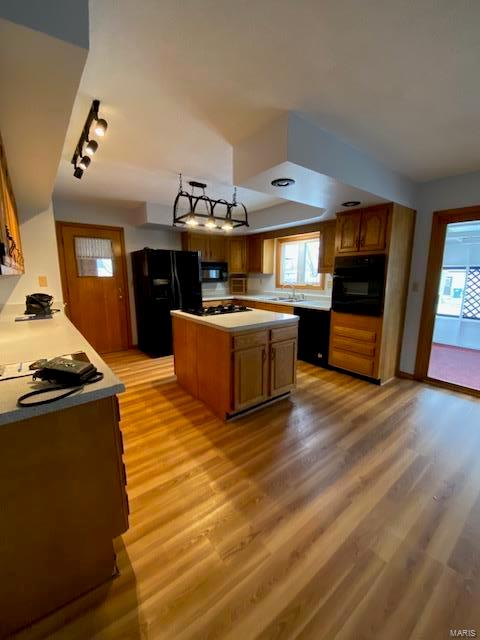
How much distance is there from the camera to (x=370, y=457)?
195 centimetres

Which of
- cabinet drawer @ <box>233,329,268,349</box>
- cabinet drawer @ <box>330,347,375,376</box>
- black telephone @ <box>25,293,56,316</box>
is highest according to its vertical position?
black telephone @ <box>25,293,56,316</box>

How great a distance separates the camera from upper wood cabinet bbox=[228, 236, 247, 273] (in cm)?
529

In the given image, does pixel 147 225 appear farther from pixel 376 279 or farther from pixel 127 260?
pixel 376 279

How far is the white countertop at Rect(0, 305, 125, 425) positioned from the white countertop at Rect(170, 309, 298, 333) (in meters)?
1.04

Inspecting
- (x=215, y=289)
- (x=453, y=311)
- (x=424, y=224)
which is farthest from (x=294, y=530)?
(x=453, y=311)

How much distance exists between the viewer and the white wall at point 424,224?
2764 mm

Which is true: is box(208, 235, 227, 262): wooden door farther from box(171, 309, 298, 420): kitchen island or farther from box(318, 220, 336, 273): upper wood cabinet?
box(171, 309, 298, 420): kitchen island

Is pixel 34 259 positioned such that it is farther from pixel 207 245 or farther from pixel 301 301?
pixel 301 301

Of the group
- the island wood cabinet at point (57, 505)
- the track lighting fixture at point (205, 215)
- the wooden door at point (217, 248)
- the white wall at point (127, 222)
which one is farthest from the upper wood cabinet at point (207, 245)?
the island wood cabinet at point (57, 505)

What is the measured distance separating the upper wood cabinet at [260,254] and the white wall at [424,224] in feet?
8.10

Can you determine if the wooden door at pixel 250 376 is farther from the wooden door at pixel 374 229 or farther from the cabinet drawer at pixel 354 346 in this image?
the wooden door at pixel 374 229

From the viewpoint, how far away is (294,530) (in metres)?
1.41

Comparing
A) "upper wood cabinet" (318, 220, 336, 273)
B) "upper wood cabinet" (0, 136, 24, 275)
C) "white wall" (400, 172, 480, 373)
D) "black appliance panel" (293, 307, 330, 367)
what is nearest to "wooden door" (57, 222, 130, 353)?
"upper wood cabinet" (0, 136, 24, 275)

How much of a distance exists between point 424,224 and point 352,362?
73.1 inches
